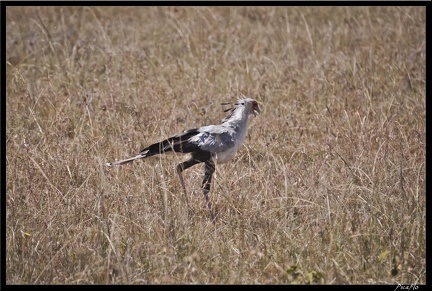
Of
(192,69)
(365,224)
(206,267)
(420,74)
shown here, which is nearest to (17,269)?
(206,267)

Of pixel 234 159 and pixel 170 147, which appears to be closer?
pixel 170 147

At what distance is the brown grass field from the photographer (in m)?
4.46

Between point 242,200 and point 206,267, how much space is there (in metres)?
0.93

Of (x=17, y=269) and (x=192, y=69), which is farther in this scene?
(x=192, y=69)

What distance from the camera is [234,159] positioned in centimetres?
644

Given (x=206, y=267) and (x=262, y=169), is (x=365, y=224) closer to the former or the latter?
(x=206, y=267)

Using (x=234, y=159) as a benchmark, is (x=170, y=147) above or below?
above

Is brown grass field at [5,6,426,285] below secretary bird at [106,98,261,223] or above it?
below

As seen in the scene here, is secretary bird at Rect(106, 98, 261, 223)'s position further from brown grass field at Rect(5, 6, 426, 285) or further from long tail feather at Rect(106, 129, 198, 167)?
brown grass field at Rect(5, 6, 426, 285)

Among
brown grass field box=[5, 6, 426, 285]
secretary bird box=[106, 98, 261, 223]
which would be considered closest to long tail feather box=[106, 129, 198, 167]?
secretary bird box=[106, 98, 261, 223]

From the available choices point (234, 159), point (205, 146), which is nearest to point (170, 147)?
point (205, 146)

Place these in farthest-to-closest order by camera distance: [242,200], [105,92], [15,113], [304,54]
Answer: [304,54], [105,92], [15,113], [242,200]

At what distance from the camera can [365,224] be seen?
4699 mm

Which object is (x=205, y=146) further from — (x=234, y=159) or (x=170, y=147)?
(x=234, y=159)
